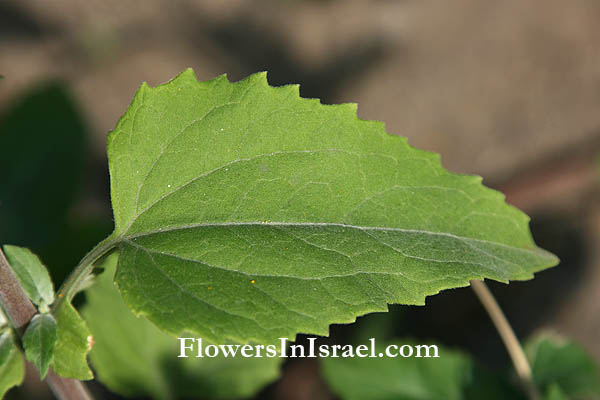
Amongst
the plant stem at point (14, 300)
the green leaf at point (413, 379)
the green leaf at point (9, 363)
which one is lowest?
the green leaf at point (9, 363)

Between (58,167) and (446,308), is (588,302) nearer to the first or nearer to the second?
(446,308)

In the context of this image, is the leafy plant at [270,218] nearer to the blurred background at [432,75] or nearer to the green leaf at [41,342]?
the green leaf at [41,342]

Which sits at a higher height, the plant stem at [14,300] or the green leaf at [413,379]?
the green leaf at [413,379]

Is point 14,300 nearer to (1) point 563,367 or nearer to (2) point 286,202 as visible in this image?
(2) point 286,202

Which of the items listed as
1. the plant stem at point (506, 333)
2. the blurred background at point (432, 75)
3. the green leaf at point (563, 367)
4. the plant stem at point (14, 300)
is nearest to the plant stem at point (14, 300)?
the plant stem at point (14, 300)

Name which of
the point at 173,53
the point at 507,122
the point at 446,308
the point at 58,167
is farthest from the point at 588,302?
the point at 173,53

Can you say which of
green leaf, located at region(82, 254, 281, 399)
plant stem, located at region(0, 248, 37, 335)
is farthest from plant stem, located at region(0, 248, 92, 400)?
green leaf, located at region(82, 254, 281, 399)

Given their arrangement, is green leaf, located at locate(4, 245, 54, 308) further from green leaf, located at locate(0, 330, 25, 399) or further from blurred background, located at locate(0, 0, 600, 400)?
blurred background, located at locate(0, 0, 600, 400)
